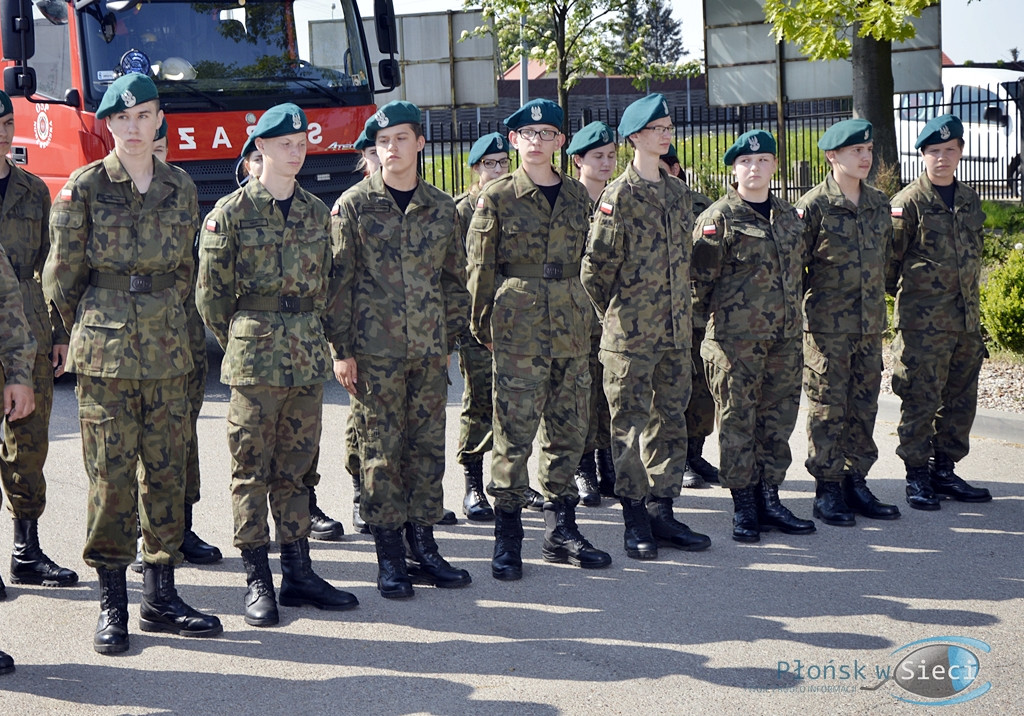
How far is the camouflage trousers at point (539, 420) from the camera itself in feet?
19.1

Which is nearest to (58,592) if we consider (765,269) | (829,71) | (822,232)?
(765,269)

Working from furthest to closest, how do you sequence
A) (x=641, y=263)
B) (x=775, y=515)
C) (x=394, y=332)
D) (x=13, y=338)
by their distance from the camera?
(x=775, y=515) < (x=641, y=263) < (x=394, y=332) < (x=13, y=338)

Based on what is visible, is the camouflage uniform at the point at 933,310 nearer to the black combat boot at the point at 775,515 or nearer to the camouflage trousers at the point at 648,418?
the black combat boot at the point at 775,515

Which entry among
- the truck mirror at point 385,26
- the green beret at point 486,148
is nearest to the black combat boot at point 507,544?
the green beret at point 486,148

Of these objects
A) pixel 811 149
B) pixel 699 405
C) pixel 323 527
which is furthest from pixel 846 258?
pixel 811 149

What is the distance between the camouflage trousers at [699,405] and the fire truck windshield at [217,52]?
4671 millimetres

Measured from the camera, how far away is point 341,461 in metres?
8.12

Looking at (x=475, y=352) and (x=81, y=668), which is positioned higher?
(x=475, y=352)

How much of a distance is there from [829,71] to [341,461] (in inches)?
425

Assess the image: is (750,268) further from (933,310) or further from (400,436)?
(400,436)

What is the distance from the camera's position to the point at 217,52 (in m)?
10.1

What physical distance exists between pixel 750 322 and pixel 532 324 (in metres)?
1.21

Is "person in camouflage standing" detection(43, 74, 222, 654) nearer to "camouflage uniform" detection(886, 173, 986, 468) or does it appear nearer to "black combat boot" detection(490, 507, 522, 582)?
"black combat boot" detection(490, 507, 522, 582)

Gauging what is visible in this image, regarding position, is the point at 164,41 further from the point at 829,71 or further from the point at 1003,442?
the point at 829,71
